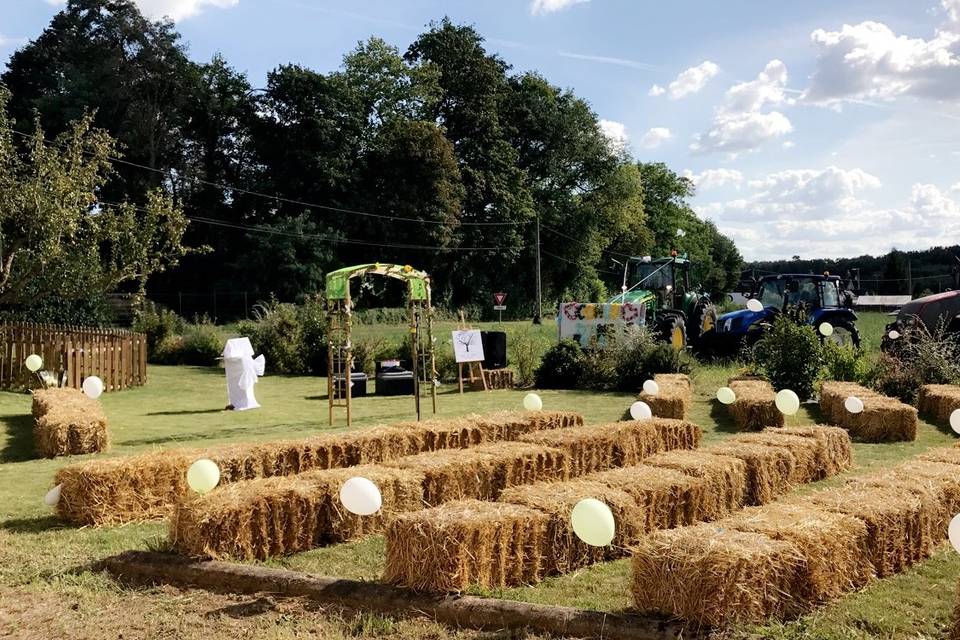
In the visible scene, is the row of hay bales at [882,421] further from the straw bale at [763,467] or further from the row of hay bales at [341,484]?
the row of hay bales at [341,484]

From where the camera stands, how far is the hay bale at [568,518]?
5.62 metres

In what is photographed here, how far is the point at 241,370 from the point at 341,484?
980 centimetres

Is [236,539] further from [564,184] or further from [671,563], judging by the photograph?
[564,184]

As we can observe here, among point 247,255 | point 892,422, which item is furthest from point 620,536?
point 247,255

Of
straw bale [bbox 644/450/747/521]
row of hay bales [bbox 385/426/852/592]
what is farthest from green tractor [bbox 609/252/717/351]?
straw bale [bbox 644/450/747/521]

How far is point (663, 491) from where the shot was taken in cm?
634

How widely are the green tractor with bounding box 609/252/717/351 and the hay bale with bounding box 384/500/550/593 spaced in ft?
50.3

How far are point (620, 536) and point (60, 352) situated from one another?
53.5ft

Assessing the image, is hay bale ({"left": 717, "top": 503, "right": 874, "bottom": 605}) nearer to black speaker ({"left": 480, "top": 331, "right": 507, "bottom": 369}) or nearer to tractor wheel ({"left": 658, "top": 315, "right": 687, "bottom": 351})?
tractor wheel ({"left": 658, "top": 315, "right": 687, "bottom": 351})

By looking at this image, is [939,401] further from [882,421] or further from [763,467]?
[763,467]

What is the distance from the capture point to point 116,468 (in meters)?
7.27

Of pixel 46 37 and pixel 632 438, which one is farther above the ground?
pixel 46 37

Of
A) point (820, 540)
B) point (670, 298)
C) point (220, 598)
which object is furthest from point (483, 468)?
point (670, 298)

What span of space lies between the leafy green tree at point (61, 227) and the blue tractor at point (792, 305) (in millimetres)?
14276
